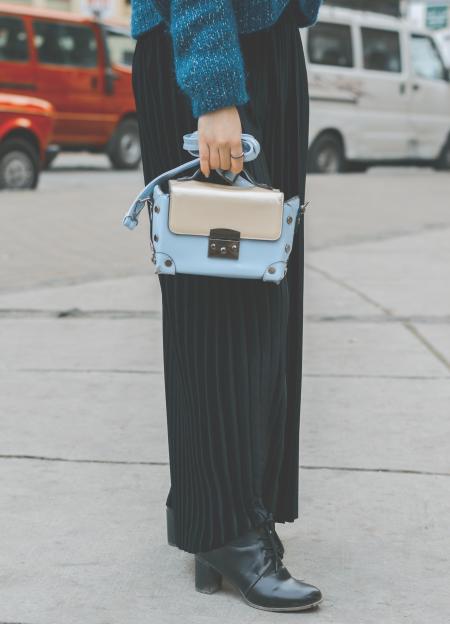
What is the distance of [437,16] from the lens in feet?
81.3

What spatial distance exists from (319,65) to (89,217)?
Answer: 6116 mm

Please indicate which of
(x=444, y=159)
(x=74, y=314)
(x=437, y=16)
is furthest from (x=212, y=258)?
(x=437, y=16)

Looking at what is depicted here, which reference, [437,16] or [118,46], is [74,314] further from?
[437,16]

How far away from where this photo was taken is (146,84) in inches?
87.5

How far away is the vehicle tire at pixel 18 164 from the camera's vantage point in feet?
37.1

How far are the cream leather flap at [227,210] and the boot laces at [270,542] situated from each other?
0.58 meters

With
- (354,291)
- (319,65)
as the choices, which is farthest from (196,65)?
(319,65)

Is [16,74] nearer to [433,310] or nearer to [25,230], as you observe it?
[25,230]

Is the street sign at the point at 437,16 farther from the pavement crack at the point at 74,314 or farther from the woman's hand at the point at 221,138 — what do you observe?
the woman's hand at the point at 221,138

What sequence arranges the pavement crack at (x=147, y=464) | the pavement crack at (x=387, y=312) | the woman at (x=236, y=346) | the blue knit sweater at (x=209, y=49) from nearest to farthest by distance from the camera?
the blue knit sweater at (x=209, y=49) → the woman at (x=236, y=346) → the pavement crack at (x=147, y=464) → the pavement crack at (x=387, y=312)

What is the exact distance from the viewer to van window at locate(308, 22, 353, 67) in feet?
45.5

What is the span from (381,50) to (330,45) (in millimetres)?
1123

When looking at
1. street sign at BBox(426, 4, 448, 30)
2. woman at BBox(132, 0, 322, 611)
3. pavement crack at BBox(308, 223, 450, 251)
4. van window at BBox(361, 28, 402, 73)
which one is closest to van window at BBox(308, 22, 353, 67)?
van window at BBox(361, 28, 402, 73)

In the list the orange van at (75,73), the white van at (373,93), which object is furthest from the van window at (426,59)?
the orange van at (75,73)
